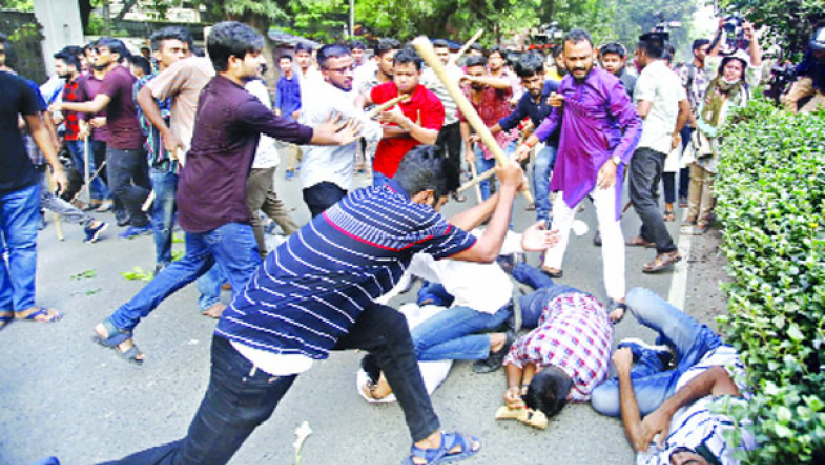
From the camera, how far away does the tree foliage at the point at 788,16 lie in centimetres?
634

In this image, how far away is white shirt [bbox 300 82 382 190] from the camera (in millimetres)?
4180

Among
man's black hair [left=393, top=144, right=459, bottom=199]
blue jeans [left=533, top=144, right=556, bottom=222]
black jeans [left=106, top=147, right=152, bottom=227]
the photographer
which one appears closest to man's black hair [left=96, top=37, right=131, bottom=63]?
black jeans [left=106, top=147, right=152, bottom=227]

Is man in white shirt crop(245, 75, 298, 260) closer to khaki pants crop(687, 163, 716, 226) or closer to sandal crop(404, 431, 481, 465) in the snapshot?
sandal crop(404, 431, 481, 465)

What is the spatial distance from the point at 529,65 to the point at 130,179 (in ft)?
13.4

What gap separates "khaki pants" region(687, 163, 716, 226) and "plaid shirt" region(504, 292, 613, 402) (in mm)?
3419

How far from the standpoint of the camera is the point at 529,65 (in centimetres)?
558

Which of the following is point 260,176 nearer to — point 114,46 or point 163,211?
point 163,211

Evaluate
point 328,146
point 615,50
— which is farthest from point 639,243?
point 328,146

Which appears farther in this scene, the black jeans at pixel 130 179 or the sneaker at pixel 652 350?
the black jeans at pixel 130 179

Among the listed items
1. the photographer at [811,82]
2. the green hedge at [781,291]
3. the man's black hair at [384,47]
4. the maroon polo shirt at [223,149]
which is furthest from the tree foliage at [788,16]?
the maroon polo shirt at [223,149]

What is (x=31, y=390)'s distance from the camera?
359 cm

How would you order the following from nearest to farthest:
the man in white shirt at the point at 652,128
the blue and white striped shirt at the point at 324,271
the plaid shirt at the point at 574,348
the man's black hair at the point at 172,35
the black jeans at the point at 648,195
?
1. the blue and white striped shirt at the point at 324,271
2. the plaid shirt at the point at 574,348
3. the man's black hair at the point at 172,35
4. the black jeans at the point at 648,195
5. the man in white shirt at the point at 652,128

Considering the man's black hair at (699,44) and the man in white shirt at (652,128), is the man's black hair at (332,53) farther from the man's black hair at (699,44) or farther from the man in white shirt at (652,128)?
the man's black hair at (699,44)

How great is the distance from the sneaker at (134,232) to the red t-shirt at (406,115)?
298 centimetres
